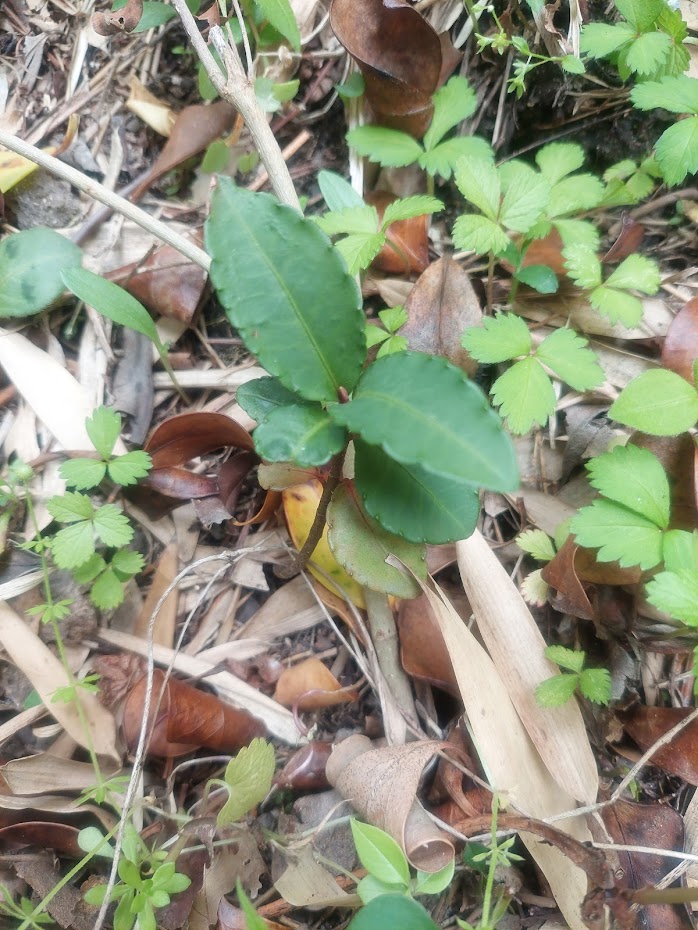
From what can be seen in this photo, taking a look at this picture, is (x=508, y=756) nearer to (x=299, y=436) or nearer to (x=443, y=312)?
(x=299, y=436)

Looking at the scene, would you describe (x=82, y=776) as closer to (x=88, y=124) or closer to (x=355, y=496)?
(x=355, y=496)

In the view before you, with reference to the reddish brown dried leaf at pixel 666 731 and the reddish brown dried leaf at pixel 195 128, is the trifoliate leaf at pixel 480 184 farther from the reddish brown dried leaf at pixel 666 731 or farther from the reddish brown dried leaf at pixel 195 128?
the reddish brown dried leaf at pixel 666 731

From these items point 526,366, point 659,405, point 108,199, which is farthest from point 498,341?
point 108,199

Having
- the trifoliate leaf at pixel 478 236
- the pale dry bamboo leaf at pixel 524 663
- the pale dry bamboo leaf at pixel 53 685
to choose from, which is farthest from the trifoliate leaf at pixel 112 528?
the trifoliate leaf at pixel 478 236

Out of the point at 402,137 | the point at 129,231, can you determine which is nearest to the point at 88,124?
the point at 129,231

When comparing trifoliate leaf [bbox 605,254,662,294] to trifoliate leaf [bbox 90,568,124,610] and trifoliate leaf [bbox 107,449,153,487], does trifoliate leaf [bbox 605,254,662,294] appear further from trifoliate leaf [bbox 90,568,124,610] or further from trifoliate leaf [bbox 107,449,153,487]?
trifoliate leaf [bbox 90,568,124,610]
